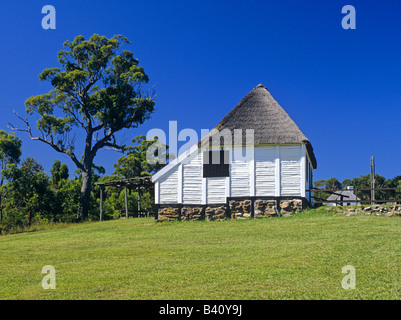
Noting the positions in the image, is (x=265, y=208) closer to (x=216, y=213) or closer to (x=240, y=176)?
(x=240, y=176)

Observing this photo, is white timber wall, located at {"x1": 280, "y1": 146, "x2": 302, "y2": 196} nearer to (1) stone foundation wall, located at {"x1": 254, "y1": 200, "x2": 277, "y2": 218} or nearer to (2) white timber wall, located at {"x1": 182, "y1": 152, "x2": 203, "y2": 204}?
(1) stone foundation wall, located at {"x1": 254, "y1": 200, "x2": 277, "y2": 218}

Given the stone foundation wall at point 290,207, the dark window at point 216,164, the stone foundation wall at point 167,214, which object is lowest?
the stone foundation wall at point 167,214

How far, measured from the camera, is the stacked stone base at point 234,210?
24.7 metres

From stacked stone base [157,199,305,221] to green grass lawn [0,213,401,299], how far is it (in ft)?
12.1

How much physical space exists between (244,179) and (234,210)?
1.87 metres

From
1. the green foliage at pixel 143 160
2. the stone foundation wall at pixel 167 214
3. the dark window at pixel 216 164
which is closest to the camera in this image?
the dark window at pixel 216 164

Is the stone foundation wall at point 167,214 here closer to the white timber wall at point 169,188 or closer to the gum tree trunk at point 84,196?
the white timber wall at point 169,188

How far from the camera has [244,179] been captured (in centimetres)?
2523

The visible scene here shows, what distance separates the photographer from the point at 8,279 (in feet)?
39.0

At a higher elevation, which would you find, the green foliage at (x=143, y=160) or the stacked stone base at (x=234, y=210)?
the green foliage at (x=143, y=160)

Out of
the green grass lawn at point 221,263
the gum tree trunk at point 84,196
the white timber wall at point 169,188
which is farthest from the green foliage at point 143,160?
the green grass lawn at point 221,263
